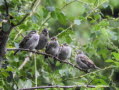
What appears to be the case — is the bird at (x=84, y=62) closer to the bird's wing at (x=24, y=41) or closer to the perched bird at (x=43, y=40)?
the perched bird at (x=43, y=40)

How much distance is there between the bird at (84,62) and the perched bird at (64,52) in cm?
50

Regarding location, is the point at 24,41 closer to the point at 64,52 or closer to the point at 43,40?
the point at 43,40

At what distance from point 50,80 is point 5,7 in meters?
1.90

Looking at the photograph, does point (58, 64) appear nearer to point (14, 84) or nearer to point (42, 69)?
point (42, 69)

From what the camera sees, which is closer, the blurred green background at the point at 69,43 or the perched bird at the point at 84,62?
the blurred green background at the point at 69,43

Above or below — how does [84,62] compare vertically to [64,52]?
Result: below

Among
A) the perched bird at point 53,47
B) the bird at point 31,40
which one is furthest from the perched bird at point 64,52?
the bird at point 31,40

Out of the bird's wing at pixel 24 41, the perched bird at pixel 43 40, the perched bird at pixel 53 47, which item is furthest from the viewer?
the perched bird at pixel 53 47

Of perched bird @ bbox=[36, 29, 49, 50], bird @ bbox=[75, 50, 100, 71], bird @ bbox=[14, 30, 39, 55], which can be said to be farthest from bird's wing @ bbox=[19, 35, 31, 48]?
bird @ bbox=[75, 50, 100, 71]

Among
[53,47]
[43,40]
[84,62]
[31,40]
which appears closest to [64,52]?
[53,47]

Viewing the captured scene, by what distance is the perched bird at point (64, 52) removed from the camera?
17.2 feet

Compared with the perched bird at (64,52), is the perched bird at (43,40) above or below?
above

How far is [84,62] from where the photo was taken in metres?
6.09

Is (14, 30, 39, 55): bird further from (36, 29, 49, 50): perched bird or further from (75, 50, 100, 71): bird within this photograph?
(75, 50, 100, 71): bird
